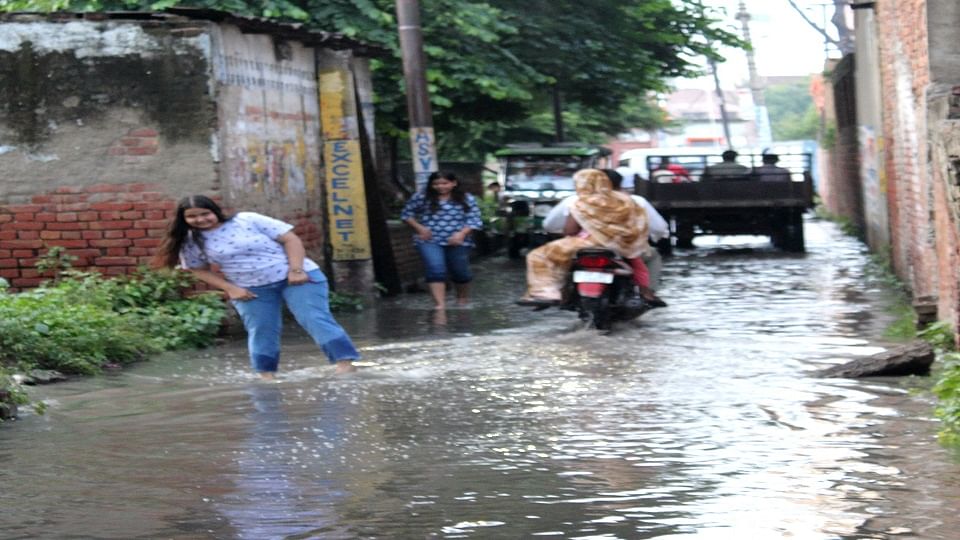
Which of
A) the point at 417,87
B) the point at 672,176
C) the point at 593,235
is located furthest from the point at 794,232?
the point at 593,235

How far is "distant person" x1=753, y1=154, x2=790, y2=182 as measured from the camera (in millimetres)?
25344

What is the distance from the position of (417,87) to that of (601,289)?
18.4ft

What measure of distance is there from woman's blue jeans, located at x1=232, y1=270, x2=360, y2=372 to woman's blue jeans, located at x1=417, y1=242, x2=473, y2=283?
582 cm

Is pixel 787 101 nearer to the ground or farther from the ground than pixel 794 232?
farther from the ground

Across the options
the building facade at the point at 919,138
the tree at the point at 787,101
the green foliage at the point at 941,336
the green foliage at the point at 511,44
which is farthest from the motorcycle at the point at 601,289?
the tree at the point at 787,101

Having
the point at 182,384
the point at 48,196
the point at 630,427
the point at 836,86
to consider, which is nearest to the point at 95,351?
the point at 182,384

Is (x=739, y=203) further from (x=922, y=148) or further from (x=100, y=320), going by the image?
(x=100, y=320)

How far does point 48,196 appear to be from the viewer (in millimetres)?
14000

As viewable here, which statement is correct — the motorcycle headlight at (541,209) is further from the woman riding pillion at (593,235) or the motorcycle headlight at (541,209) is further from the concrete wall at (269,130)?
the woman riding pillion at (593,235)

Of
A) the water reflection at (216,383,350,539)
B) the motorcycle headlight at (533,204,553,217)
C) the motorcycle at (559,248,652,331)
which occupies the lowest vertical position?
the water reflection at (216,383,350,539)

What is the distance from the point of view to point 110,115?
13.9 metres

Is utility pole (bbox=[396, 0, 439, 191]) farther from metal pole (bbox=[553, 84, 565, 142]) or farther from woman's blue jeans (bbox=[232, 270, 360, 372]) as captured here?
metal pole (bbox=[553, 84, 565, 142])

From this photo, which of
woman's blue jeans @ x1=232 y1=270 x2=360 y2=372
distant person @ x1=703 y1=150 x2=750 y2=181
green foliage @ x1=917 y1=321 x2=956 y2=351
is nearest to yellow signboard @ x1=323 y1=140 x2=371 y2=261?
woman's blue jeans @ x1=232 y1=270 x2=360 y2=372

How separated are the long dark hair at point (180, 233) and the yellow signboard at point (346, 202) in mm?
6784
